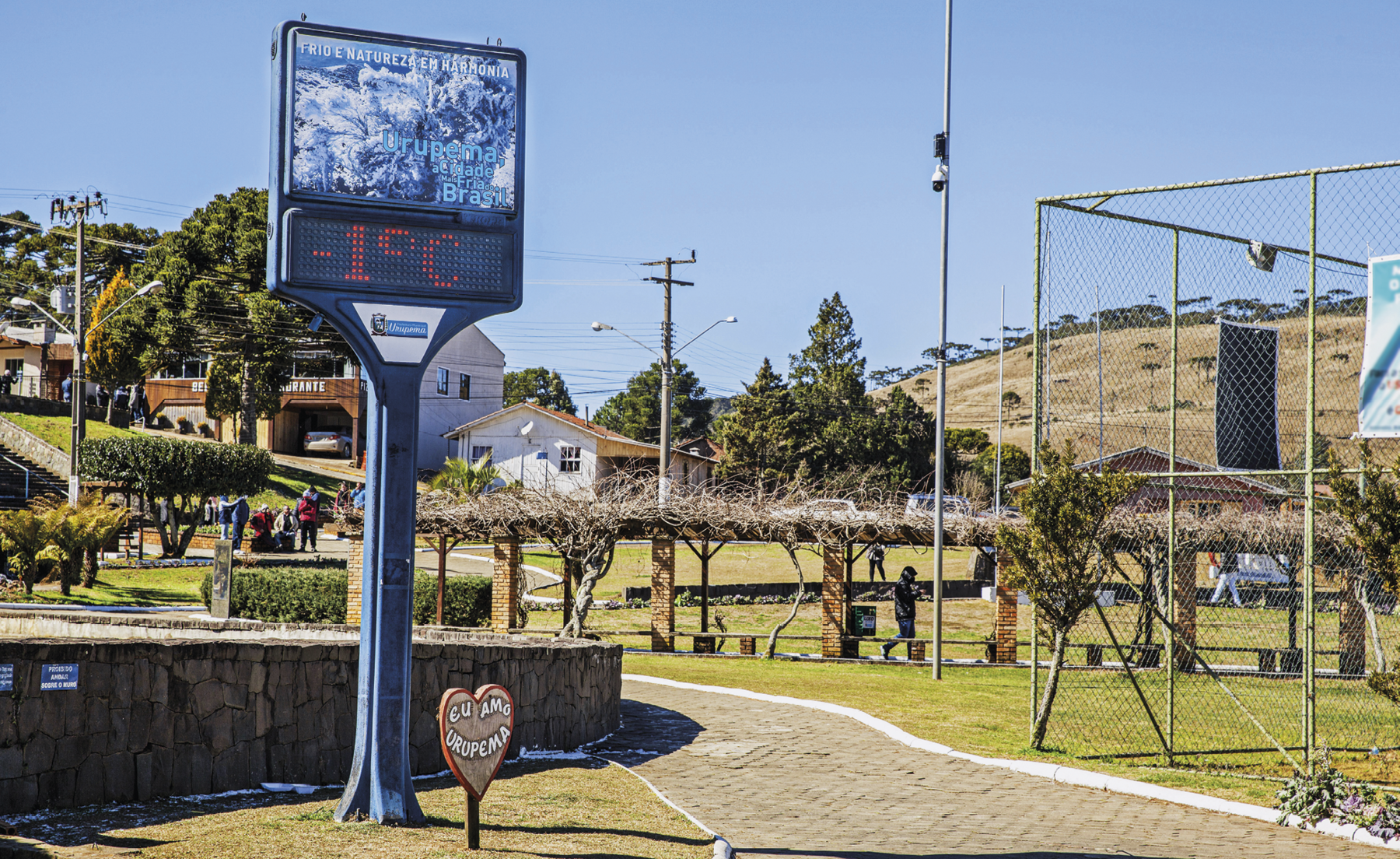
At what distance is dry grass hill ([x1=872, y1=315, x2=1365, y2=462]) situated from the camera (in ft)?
37.3

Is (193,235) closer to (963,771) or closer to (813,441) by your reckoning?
(813,441)

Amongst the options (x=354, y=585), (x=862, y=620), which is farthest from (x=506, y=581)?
(x=862, y=620)

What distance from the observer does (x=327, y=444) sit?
56562 mm

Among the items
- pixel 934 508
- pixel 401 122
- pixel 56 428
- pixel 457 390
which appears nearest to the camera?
pixel 401 122

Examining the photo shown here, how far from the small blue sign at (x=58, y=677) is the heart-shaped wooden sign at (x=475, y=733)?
90.1 inches

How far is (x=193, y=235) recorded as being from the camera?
46094 mm

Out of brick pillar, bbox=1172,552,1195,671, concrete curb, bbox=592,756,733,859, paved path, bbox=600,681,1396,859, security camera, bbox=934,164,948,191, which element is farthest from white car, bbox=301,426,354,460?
concrete curb, bbox=592,756,733,859

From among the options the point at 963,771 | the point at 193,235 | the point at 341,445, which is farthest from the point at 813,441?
the point at 963,771

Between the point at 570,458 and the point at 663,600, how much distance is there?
99.6 ft

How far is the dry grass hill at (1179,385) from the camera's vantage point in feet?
37.3

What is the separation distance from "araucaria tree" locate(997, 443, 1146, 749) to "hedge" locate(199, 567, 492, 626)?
14744mm

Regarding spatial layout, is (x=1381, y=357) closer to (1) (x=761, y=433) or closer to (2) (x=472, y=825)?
(2) (x=472, y=825)

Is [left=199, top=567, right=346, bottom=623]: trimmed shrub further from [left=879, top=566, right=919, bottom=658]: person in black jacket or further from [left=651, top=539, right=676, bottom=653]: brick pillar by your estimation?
[left=879, top=566, right=919, bottom=658]: person in black jacket

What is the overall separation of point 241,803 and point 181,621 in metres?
7.85
